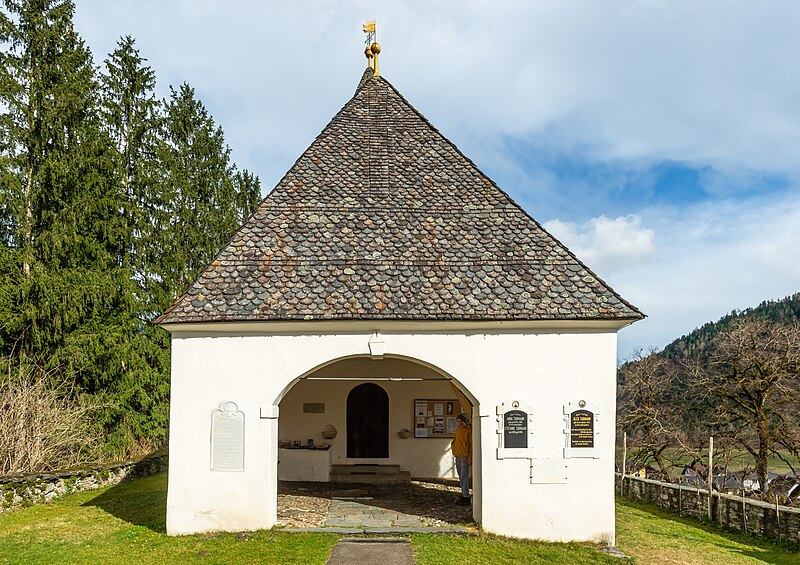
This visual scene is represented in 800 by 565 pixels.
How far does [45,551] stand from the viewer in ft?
29.2

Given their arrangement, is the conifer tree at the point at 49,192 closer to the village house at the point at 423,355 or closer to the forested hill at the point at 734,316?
the village house at the point at 423,355

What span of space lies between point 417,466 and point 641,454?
8878mm

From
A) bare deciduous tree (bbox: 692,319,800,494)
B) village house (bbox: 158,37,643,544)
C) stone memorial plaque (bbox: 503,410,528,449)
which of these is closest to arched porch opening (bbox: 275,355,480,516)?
village house (bbox: 158,37,643,544)

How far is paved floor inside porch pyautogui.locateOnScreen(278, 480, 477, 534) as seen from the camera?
9.70 metres

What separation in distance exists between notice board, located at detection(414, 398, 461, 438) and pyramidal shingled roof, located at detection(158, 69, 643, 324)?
18.7ft

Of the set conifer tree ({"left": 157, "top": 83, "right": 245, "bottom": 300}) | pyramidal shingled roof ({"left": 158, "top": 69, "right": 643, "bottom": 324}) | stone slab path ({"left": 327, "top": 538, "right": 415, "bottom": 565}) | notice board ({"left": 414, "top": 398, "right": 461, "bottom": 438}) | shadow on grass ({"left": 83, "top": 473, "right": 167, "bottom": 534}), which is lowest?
shadow on grass ({"left": 83, "top": 473, "right": 167, "bottom": 534})

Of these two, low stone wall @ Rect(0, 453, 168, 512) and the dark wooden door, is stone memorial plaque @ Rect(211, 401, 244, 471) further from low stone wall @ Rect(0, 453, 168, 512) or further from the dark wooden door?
the dark wooden door

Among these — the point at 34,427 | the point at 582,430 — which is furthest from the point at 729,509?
the point at 34,427

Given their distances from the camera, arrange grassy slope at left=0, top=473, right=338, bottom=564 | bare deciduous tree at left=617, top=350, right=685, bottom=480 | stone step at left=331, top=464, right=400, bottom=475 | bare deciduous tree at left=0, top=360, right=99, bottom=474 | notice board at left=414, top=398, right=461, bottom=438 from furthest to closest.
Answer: bare deciduous tree at left=617, top=350, right=685, bottom=480
notice board at left=414, top=398, right=461, bottom=438
stone step at left=331, top=464, right=400, bottom=475
bare deciduous tree at left=0, top=360, right=99, bottom=474
grassy slope at left=0, top=473, right=338, bottom=564

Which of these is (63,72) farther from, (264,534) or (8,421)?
(264,534)

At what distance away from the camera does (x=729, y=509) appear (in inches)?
454

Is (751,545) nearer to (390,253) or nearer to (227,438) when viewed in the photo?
(390,253)

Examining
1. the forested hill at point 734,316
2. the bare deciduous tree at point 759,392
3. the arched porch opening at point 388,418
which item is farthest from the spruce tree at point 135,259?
the forested hill at point 734,316

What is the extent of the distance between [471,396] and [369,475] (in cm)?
528
